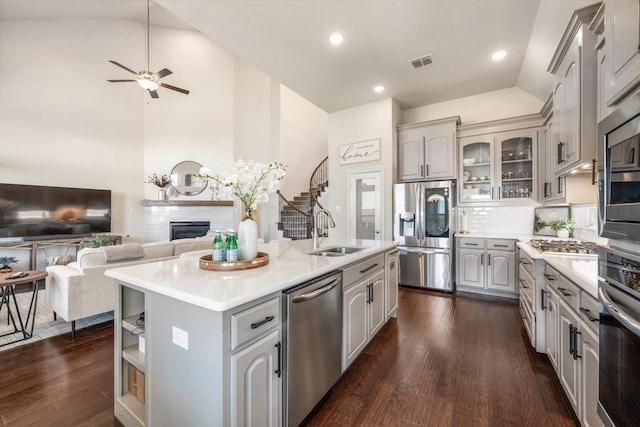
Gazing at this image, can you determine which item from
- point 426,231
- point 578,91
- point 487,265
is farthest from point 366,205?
point 578,91

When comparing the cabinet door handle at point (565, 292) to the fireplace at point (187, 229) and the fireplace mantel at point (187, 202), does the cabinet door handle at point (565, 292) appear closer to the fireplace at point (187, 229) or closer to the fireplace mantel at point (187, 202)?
the fireplace mantel at point (187, 202)

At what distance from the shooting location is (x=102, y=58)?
577 centimetres

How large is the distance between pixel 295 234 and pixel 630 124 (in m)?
6.73

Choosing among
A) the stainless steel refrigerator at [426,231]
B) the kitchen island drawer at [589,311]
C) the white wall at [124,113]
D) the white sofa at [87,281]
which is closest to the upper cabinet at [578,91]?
the kitchen island drawer at [589,311]

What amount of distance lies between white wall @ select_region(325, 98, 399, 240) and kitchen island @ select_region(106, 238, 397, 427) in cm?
331

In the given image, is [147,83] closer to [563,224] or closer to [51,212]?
[51,212]

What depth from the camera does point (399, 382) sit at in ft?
6.56

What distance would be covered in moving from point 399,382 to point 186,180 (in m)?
6.63

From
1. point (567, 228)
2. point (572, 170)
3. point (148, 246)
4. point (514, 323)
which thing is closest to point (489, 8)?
point (572, 170)

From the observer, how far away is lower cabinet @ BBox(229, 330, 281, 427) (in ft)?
3.65

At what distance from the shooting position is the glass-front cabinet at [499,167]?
3914 mm

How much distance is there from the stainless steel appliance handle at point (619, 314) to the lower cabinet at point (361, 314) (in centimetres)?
132

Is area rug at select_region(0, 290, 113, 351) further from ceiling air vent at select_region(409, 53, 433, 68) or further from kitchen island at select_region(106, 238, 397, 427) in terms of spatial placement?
ceiling air vent at select_region(409, 53, 433, 68)

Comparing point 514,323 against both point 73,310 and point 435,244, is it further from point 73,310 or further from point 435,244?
point 73,310
